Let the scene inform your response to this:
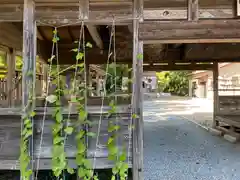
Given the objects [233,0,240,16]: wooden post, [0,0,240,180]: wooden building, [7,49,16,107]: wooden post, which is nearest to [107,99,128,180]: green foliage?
[0,0,240,180]: wooden building

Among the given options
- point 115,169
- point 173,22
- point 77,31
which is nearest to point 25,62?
point 115,169

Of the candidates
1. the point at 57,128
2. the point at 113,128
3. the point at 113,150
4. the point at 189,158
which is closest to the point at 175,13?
the point at 113,128

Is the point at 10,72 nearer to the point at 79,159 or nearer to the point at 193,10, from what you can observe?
the point at 79,159

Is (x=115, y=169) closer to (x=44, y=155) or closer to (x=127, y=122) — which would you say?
(x=127, y=122)

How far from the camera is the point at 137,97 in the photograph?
112 inches

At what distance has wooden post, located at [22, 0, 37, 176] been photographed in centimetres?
280

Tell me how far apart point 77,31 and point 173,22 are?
2.69 meters

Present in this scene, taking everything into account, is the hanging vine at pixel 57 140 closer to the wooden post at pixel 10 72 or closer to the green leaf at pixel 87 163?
the green leaf at pixel 87 163

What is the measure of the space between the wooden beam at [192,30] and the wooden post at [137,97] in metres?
0.11

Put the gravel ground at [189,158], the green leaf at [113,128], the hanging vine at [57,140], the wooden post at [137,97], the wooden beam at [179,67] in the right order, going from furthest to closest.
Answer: the wooden beam at [179,67] → the gravel ground at [189,158] → the wooden post at [137,97] → the green leaf at [113,128] → the hanging vine at [57,140]

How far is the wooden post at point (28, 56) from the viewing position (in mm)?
2801

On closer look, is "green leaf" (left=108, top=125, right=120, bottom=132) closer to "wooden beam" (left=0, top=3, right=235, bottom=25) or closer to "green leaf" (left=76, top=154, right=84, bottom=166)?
"green leaf" (left=76, top=154, right=84, bottom=166)

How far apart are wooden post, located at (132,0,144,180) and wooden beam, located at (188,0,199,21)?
1.71 feet

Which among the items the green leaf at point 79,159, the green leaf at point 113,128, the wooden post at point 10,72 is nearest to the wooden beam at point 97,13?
the green leaf at point 113,128
